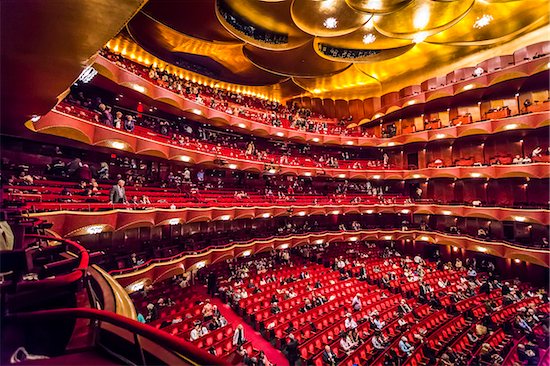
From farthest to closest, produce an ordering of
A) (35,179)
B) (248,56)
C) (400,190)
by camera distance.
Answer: (400,190)
(248,56)
(35,179)

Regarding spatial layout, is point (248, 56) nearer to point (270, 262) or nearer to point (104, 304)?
point (270, 262)

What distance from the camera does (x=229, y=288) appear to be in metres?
11.4

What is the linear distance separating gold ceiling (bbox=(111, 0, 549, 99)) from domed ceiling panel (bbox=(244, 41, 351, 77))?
0.07 metres

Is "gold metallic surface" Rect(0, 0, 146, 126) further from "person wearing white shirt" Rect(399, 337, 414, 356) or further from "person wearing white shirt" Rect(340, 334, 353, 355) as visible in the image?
"person wearing white shirt" Rect(399, 337, 414, 356)

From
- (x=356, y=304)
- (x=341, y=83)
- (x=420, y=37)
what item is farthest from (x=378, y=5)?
(x=356, y=304)

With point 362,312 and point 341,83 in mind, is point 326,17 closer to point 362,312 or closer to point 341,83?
point 341,83

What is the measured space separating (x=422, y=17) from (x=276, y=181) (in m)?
13.2

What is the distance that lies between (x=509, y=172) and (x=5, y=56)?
1974cm

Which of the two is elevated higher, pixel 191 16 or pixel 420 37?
pixel 420 37

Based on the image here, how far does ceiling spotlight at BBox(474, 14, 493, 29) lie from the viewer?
1516 cm

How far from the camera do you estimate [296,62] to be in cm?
1889

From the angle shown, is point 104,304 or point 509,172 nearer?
point 104,304

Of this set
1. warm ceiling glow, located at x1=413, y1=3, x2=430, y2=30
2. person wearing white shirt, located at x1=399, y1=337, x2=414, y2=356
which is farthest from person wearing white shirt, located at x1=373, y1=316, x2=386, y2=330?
warm ceiling glow, located at x1=413, y1=3, x2=430, y2=30

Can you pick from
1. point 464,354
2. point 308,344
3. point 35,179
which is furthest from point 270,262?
point 35,179
